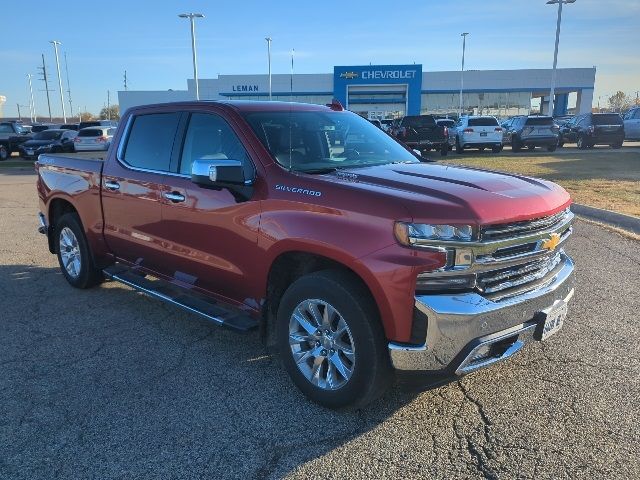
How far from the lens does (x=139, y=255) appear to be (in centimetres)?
511

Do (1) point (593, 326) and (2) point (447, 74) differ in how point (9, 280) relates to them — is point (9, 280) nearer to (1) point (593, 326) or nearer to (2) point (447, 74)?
(1) point (593, 326)

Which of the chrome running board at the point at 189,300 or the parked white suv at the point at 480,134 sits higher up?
the parked white suv at the point at 480,134

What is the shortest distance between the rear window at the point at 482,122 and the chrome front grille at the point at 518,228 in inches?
879

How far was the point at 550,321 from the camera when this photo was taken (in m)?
3.37

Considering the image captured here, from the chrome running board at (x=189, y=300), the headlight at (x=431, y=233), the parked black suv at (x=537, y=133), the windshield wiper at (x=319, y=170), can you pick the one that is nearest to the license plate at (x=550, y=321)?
the headlight at (x=431, y=233)

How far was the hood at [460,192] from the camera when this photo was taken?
2.99 meters

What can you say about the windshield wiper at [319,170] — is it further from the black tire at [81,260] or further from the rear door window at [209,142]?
the black tire at [81,260]

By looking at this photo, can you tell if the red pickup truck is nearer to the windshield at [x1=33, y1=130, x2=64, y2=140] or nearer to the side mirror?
the side mirror

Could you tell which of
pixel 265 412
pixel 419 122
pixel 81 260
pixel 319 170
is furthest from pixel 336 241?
pixel 419 122

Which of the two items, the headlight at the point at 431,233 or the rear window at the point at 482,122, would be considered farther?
the rear window at the point at 482,122

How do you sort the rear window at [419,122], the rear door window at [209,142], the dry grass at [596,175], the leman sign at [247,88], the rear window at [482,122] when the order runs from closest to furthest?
the rear door window at [209,142] → the dry grass at [596,175] → the rear window at [419,122] → the rear window at [482,122] → the leman sign at [247,88]

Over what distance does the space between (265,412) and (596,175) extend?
14.4 m

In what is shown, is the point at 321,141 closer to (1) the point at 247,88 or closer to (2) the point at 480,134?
(2) the point at 480,134

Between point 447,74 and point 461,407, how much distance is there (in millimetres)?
62053
